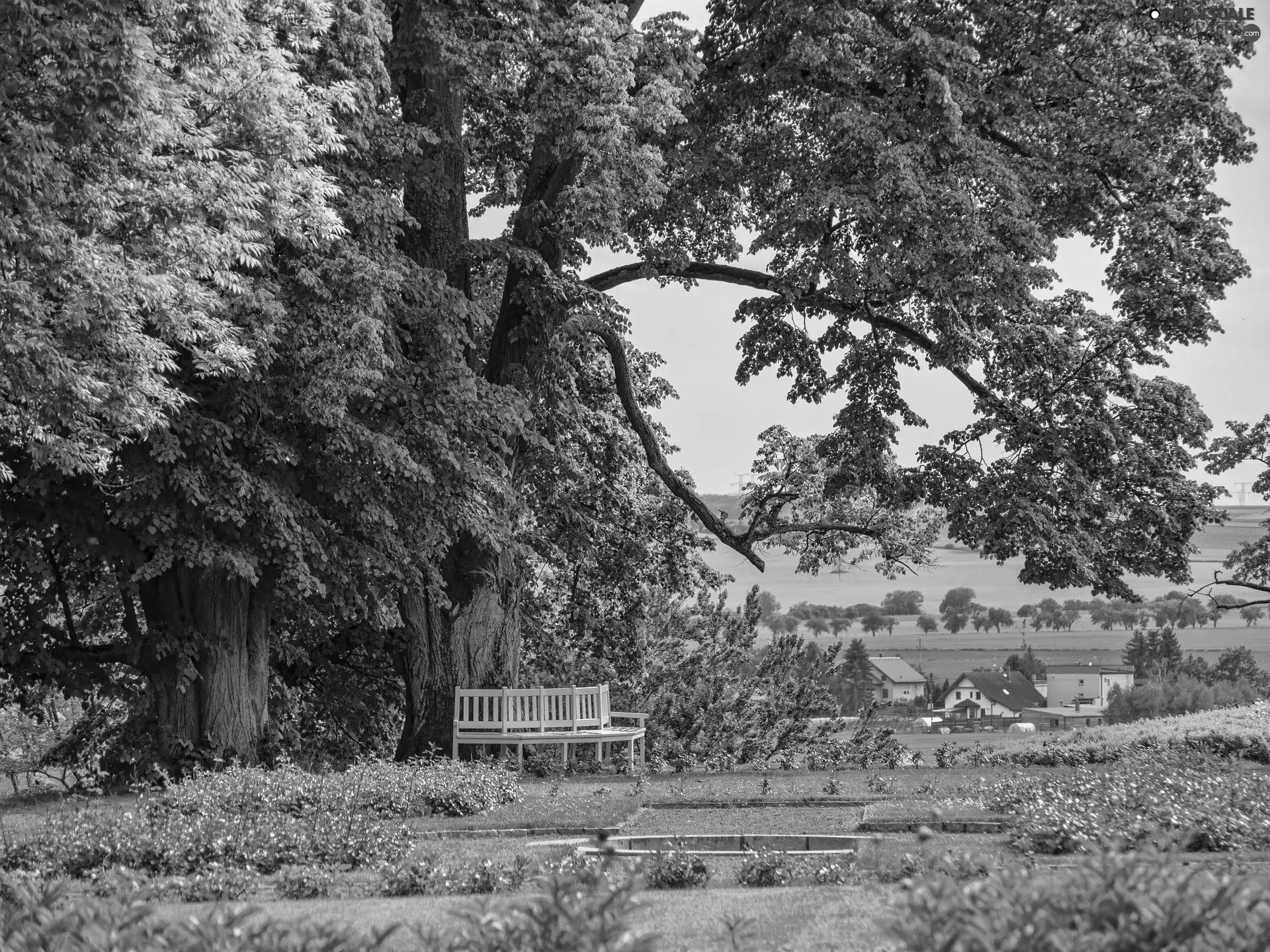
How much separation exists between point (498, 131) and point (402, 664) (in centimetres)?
774

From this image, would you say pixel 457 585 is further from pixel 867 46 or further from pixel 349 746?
pixel 867 46

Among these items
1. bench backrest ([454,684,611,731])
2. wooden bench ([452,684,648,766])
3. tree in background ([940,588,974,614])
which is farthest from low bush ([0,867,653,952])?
tree in background ([940,588,974,614])

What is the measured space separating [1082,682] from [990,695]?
7.60 metres

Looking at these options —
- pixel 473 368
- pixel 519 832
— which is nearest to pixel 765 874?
pixel 519 832

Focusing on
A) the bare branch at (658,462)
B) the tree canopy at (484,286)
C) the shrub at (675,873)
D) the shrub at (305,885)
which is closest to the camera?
the shrub at (305,885)

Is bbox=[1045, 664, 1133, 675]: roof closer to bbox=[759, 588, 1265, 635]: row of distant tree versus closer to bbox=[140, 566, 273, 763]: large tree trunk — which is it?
bbox=[759, 588, 1265, 635]: row of distant tree

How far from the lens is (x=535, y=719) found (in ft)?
50.6

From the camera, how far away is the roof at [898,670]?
204 ft

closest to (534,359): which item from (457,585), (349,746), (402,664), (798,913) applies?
(457,585)

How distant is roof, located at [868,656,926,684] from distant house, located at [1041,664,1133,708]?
646 centimetres

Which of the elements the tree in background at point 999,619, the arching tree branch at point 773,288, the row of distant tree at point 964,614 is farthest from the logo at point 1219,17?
the tree in background at point 999,619

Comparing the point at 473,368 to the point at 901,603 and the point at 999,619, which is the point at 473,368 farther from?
the point at 999,619

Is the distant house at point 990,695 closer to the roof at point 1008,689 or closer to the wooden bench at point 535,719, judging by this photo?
the roof at point 1008,689

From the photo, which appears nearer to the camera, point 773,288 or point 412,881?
point 412,881
